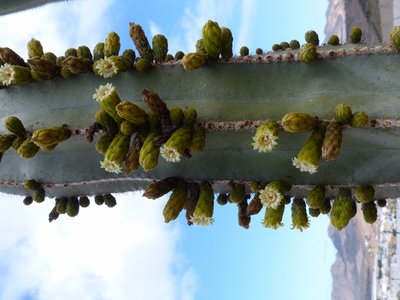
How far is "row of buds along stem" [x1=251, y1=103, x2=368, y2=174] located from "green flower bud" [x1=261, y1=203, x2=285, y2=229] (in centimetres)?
32

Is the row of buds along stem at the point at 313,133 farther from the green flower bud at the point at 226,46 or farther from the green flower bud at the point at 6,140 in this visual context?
the green flower bud at the point at 6,140

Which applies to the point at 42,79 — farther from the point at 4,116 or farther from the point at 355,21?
the point at 355,21

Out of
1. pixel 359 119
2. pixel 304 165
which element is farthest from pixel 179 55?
pixel 359 119

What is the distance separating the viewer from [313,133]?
2709 mm

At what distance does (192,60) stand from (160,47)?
0.31 m

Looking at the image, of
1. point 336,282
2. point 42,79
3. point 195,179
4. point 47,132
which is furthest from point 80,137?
point 336,282

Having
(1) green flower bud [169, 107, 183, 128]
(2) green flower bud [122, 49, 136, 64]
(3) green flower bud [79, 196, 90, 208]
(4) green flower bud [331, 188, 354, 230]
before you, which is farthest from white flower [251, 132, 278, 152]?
(3) green flower bud [79, 196, 90, 208]

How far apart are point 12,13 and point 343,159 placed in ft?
8.83

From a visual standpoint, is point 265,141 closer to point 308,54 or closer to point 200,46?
point 308,54

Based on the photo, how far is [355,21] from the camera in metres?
17.8

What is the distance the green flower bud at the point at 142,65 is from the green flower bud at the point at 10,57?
780 mm

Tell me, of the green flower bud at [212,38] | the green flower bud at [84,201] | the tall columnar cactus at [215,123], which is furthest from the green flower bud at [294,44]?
the green flower bud at [84,201]

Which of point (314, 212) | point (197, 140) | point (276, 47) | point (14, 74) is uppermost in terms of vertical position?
point (276, 47)

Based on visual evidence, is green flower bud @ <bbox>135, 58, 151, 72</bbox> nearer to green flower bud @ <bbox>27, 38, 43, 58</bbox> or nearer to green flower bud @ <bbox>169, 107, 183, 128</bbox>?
green flower bud @ <bbox>169, 107, 183, 128</bbox>
